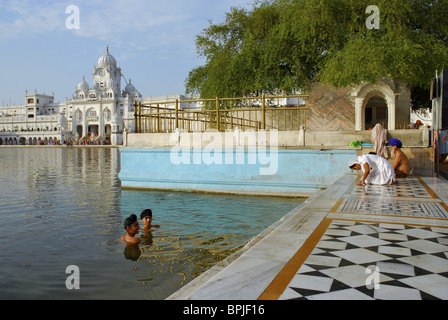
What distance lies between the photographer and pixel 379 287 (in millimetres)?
2770

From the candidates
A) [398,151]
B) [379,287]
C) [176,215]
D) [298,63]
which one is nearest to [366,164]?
[398,151]

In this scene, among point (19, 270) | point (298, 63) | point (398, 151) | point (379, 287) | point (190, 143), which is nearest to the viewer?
point (379, 287)

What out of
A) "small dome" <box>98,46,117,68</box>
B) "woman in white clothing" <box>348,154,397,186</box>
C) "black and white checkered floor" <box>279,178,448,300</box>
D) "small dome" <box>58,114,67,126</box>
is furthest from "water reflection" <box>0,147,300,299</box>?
"small dome" <box>98,46,117,68</box>

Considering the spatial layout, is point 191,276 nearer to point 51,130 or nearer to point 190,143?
point 190,143

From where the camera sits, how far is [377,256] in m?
3.54

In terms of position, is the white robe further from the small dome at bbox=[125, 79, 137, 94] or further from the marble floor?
the small dome at bbox=[125, 79, 137, 94]

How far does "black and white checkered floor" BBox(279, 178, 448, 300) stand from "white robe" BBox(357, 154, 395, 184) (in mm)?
2199

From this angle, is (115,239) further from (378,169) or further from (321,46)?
(321,46)

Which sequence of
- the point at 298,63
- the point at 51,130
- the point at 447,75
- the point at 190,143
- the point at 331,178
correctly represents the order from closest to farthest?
the point at 447,75
the point at 331,178
the point at 190,143
the point at 298,63
the point at 51,130

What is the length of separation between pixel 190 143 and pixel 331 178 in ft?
13.7

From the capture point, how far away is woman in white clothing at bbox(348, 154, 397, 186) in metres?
8.15

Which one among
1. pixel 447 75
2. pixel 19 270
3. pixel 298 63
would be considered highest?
pixel 298 63
